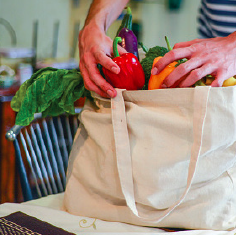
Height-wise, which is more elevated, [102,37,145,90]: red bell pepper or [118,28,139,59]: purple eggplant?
[118,28,139,59]: purple eggplant

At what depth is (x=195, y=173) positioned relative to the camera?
50 cm

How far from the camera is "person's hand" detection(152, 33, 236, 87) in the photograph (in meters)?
0.49

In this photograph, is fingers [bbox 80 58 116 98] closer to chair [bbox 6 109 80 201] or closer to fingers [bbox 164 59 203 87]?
fingers [bbox 164 59 203 87]

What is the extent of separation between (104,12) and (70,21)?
2.30 metres

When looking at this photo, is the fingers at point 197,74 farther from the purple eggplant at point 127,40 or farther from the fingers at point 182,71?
the purple eggplant at point 127,40

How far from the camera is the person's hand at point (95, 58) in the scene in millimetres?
529

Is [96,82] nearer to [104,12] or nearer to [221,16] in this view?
[104,12]

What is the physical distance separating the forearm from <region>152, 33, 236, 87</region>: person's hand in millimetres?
206

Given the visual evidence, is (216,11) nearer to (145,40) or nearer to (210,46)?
(210,46)

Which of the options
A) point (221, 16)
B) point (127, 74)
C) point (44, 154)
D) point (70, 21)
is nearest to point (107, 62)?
point (127, 74)

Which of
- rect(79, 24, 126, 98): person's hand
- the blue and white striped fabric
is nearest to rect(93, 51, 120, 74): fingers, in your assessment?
rect(79, 24, 126, 98): person's hand

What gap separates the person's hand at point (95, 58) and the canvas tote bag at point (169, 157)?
0.02 metres

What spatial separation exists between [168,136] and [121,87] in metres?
0.11

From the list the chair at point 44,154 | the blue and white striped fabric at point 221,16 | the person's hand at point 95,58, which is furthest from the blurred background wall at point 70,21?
the person's hand at point 95,58
